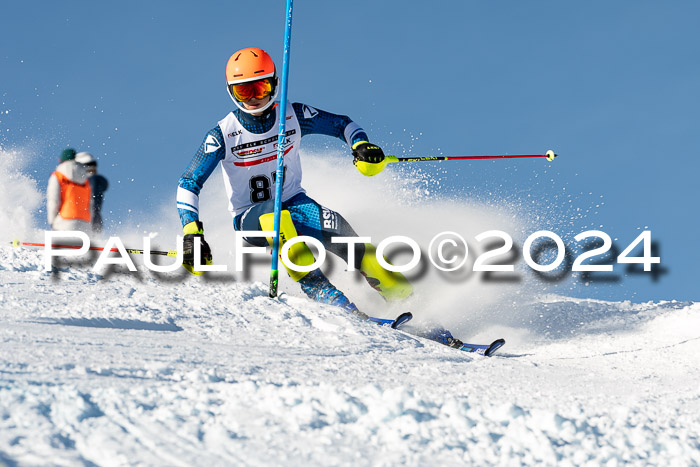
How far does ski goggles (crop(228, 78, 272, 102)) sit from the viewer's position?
18.6ft

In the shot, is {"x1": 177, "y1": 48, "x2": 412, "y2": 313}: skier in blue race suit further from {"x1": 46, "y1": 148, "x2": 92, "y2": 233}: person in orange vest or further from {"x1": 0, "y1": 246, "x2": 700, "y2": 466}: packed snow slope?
{"x1": 46, "y1": 148, "x2": 92, "y2": 233}: person in orange vest

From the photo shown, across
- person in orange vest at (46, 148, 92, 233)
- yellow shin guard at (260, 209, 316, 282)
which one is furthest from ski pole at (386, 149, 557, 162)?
person in orange vest at (46, 148, 92, 233)

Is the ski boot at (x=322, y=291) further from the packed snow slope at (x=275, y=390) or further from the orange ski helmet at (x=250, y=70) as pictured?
the orange ski helmet at (x=250, y=70)

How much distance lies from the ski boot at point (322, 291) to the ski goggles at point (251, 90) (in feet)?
4.92

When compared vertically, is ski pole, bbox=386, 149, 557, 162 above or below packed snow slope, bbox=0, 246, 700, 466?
above

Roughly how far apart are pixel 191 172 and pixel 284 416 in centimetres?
381

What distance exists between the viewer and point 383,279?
5922 millimetres

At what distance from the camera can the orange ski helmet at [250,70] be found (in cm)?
565

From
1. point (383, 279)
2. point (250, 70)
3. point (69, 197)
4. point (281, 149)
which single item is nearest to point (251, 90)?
point (250, 70)

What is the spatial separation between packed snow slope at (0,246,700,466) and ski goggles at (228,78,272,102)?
4.97ft

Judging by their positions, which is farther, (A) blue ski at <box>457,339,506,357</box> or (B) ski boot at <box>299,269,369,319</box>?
(B) ski boot at <box>299,269,369,319</box>

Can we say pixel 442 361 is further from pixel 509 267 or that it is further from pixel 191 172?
pixel 509 267

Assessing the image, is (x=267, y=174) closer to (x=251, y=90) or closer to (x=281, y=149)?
(x=281, y=149)

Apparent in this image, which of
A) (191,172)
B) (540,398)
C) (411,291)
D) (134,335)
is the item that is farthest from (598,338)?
(134,335)
